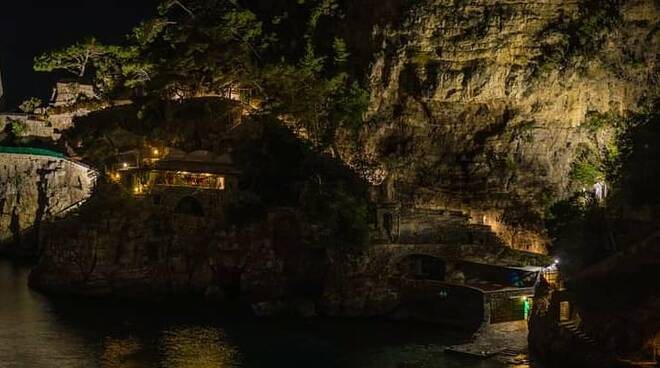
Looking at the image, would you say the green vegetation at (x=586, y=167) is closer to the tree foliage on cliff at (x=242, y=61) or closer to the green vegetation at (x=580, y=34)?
the green vegetation at (x=580, y=34)

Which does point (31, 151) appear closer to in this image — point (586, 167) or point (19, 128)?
point (19, 128)

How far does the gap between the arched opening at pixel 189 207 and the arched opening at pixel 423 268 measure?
12.3 m

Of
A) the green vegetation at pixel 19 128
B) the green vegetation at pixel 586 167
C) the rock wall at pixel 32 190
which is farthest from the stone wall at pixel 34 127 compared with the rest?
the green vegetation at pixel 586 167

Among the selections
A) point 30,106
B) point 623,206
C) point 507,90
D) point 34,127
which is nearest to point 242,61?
point 507,90

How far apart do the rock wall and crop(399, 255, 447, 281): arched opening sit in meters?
25.0

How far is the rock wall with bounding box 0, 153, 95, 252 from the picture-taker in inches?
2287

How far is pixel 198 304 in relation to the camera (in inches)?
1732

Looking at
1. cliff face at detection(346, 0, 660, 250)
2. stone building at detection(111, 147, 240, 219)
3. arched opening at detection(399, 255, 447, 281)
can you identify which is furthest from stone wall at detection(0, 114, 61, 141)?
arched opening at detection(399, 255, 447, 281)

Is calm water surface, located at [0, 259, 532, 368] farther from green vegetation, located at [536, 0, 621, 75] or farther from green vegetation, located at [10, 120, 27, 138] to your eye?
green vegetation, located at [10, 120, 27, 138]

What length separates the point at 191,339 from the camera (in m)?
36.7

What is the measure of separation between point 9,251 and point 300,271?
26627 millimetres

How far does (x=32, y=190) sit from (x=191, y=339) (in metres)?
28.5

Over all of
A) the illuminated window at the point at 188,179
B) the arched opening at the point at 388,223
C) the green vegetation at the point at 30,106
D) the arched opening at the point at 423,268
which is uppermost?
the green vegetation at the point at 30,106

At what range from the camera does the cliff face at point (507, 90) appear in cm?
4547
